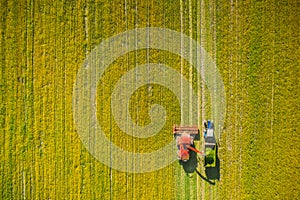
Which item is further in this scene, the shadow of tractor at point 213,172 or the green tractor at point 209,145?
the shadow of tractor at point 213,172

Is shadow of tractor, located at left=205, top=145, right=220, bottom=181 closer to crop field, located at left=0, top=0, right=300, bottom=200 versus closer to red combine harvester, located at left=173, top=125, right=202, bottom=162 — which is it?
crop field, located at left=0, top=0, right=300, bottom=200

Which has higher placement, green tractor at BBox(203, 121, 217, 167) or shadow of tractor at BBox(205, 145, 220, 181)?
green tractor at BBox(203, 121, 217, 167)

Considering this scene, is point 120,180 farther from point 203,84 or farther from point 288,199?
point 288,199

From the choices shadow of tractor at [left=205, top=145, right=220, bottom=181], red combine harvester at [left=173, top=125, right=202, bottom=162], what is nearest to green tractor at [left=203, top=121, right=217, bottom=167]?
shadow of tractor at [left=205, top=145, right=220, bottom=181]

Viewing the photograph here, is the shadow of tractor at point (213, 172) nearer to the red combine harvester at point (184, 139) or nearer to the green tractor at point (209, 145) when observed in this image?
the green tractor at point (209, 145)

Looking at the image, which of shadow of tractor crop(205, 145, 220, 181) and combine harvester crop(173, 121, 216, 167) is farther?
shadow of tractor crop(205, 145, 220, 181)

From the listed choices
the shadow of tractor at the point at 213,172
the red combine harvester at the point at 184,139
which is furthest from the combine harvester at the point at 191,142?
the shadow of tractor at the point at 213,172

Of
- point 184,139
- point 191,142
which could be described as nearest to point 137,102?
point 184,139
